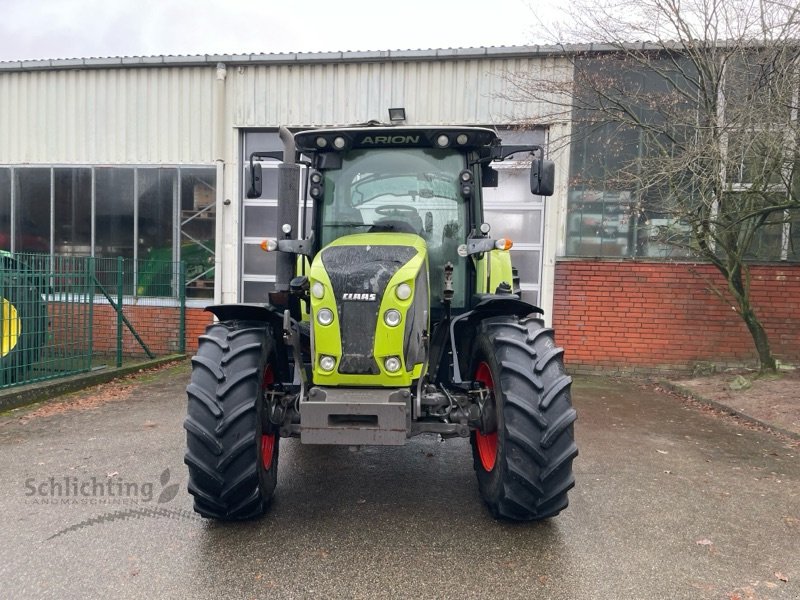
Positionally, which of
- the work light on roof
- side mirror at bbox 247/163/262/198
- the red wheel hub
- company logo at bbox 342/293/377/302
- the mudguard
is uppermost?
the work light on roof

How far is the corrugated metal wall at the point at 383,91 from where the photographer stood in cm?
945

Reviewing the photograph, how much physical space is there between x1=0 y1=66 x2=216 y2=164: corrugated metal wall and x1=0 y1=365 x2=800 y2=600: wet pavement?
20.0ft

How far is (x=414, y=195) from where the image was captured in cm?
426

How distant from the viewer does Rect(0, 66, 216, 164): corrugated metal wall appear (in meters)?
10.2

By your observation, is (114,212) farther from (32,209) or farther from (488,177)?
(488,177)

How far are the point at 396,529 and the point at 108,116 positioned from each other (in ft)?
31.4

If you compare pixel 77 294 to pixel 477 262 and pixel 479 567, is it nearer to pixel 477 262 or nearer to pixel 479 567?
pixel 477 262

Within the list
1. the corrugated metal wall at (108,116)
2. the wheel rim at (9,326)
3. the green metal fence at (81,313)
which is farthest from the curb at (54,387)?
the corrugated metal wall at (108,116)

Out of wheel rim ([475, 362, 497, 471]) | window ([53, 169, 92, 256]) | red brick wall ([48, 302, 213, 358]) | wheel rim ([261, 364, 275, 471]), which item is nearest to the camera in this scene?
wheel rim ([261, 364, 275, 471])

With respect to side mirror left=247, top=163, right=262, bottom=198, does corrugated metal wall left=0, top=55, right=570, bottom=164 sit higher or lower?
higher

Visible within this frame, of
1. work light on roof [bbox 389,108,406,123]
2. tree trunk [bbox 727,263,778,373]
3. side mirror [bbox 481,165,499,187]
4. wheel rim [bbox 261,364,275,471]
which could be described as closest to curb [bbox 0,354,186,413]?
wheel rim [bbox 261,364,275,471]

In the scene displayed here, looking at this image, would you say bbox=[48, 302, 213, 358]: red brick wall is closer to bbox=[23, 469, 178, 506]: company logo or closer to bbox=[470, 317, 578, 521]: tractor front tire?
bbox=[23, 469, 178, 506]: company logo

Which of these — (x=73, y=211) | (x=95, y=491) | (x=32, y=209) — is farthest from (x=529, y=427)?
(x=32, y=209)

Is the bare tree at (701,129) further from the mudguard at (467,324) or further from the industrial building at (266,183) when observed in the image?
the mudguard at (467,324)
